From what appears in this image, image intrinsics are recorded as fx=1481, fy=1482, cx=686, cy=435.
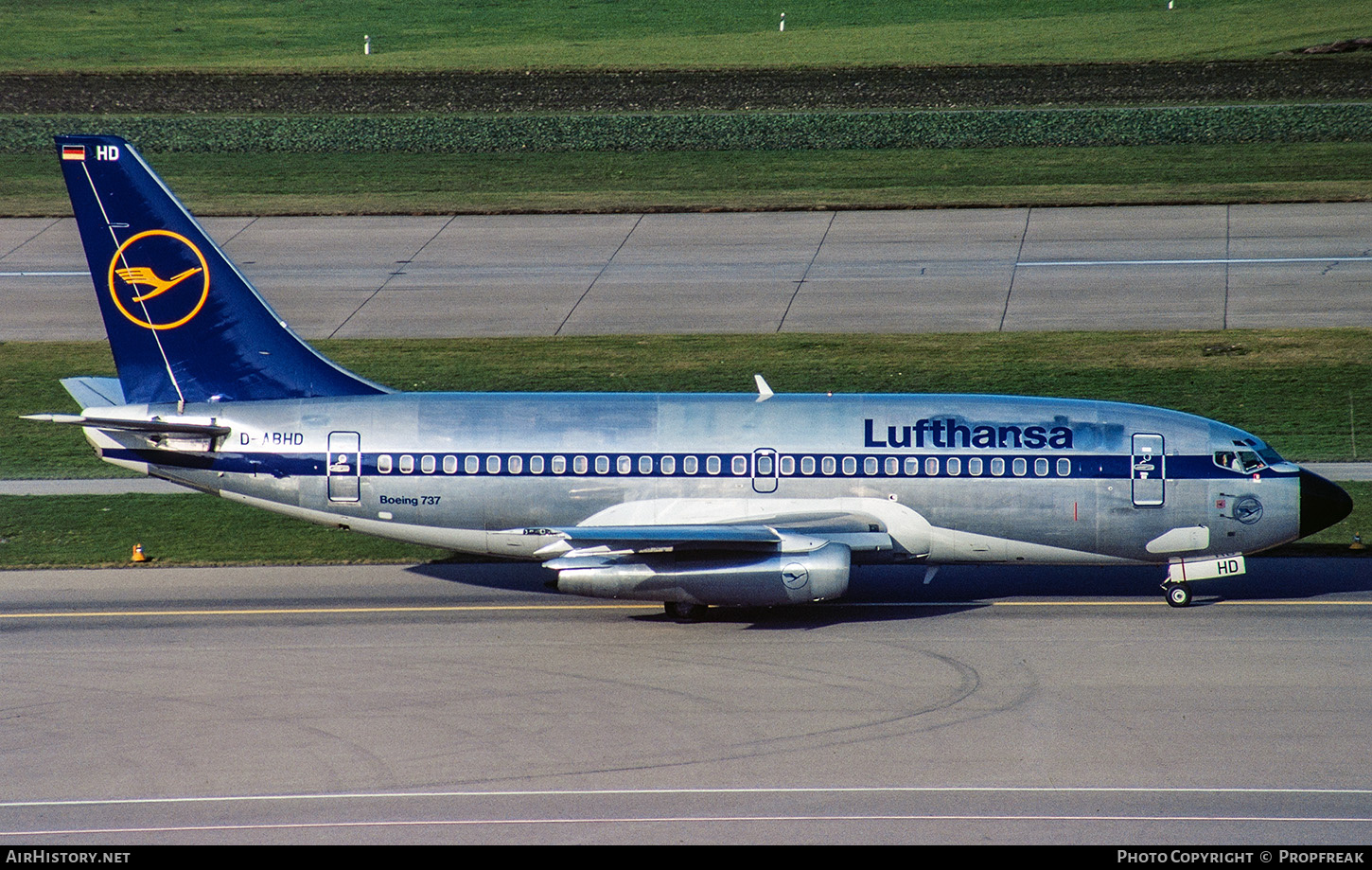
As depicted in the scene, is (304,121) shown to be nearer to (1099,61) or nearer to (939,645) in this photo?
(1099,61)

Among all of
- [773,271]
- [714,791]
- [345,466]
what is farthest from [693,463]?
[773,271]

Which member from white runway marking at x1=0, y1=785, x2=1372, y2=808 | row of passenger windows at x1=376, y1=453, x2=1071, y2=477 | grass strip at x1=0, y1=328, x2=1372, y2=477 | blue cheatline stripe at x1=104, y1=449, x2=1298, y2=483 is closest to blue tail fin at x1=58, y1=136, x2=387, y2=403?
blue cheatline stripe at x1=104, y1=449, x2=1298, y2=483

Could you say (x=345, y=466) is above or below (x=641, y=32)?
below

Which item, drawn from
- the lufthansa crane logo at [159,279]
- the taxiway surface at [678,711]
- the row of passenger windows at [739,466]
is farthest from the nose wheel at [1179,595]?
the lufthansa crane logo at [159,279]

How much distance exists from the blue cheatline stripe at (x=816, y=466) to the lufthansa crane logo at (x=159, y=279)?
4778mm

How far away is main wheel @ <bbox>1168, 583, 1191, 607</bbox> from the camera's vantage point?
90.6ft

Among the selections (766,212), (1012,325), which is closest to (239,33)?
(766,212)

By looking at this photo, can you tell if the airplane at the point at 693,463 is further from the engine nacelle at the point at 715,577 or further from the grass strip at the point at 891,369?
the grass strip at the point at 891,369

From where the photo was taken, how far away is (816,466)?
89.0 ft

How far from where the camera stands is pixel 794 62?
8056 centimetres

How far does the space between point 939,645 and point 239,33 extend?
7890 centimetres

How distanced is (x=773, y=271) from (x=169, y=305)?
24.7m

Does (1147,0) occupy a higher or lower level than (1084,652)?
higher

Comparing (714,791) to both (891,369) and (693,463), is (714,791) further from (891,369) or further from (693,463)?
(891,369)
